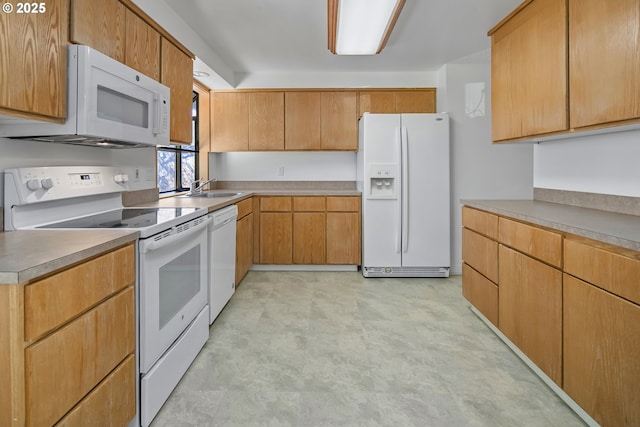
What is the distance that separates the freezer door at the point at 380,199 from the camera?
3836 millimetres

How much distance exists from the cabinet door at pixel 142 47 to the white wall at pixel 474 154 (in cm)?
303

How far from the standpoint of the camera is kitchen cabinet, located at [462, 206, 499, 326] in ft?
7.84

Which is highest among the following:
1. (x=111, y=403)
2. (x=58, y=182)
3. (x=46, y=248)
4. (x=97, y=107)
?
(x=97, y=107)

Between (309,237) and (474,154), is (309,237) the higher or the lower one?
the lower one

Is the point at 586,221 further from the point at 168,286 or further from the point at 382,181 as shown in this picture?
the point at 382,181

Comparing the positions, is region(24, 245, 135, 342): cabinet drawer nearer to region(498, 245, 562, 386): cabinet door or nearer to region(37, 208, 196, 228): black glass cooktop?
region(37, 208, 196, 228): black glass cooktop

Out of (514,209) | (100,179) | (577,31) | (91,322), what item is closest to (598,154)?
(514,209)

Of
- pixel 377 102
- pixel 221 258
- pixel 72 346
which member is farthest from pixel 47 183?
pixel 377 102

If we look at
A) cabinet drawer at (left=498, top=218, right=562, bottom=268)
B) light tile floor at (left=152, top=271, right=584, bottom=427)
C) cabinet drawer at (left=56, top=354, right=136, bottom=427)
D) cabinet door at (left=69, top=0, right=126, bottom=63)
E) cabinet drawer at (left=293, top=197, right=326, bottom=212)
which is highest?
cabinet door at (left=69, top=0, right=126, bottom=63)

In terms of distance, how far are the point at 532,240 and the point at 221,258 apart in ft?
6.71

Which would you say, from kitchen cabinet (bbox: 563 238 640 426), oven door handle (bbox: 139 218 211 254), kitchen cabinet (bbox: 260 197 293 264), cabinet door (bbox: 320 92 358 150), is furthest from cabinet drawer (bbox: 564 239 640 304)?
cabinet door (bbox: 320 92 358 150)

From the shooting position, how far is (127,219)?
1826 millimetres

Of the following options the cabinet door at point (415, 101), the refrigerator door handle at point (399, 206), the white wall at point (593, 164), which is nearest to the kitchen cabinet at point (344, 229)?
the refrigerator door handle at point (399, 206)

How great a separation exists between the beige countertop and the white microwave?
44cm
